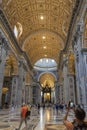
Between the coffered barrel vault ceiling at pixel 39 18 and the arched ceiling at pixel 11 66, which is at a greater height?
the coffered barrel vault ceiling at pixel 39 18

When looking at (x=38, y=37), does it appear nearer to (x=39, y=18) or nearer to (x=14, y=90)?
(x=39, y=18)

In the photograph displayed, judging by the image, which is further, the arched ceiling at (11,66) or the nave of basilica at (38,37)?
the arched ceiling at (11,66)

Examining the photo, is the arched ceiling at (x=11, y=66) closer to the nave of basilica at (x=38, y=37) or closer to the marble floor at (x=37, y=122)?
the nave of basilica at (x=38, y=37)

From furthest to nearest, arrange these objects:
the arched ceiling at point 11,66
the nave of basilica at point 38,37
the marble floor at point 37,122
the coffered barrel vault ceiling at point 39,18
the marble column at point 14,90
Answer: the arched ceiling at point 11,66 → the marble column at point 14,90 → the coffered barrel vault ceiling at point 39,18 → the nave of basilica at point 38,37 → the marble floor at point 37,122

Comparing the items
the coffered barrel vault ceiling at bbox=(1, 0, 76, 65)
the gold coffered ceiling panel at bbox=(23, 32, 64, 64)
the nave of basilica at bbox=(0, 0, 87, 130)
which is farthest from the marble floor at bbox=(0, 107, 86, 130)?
the gold coffered ceiling panel at bbox=(23, 32, 64, 64)

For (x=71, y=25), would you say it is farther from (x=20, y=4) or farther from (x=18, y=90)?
(x=18, y=90)

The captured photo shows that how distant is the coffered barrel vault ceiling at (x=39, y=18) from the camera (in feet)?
50.2

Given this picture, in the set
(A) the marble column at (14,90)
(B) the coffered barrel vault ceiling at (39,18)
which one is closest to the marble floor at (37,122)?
(A) the marble column at (14,90)

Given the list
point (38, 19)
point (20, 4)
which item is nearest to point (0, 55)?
point (20, 4)

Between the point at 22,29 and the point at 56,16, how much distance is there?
4.88m

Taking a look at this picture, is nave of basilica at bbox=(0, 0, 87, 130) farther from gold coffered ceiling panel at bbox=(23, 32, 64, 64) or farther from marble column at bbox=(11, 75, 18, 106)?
gold coffered ceiling panel at bbox=(23, 32, 64, 64)

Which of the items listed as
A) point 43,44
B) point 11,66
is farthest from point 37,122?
point 43,44

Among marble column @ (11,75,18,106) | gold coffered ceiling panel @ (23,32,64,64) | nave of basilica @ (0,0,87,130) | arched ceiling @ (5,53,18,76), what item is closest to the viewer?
nave of basilica @ (0,0,87,130)

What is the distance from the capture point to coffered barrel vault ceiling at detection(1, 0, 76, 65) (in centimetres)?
1531
